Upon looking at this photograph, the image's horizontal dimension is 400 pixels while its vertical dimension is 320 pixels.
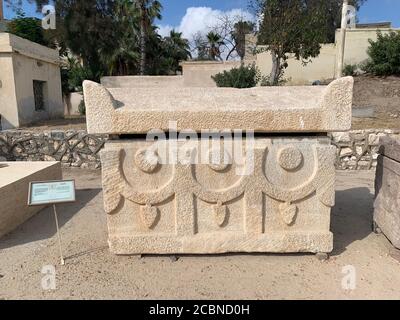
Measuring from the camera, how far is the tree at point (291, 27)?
482 inches

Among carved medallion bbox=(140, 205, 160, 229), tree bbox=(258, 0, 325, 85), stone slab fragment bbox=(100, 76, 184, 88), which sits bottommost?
carved medallion bbox=(140, 205, 160, 229)

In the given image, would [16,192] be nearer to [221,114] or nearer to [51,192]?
[51,192]

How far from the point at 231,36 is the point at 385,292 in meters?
28.3

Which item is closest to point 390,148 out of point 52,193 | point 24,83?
point 52,193

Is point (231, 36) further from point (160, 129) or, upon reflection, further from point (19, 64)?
point (160, 129)

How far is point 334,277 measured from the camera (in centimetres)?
264

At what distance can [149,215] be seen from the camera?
283cm

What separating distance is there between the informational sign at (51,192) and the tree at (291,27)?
11456mm

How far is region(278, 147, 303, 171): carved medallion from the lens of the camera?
274 cm

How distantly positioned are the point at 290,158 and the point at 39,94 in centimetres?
1138
